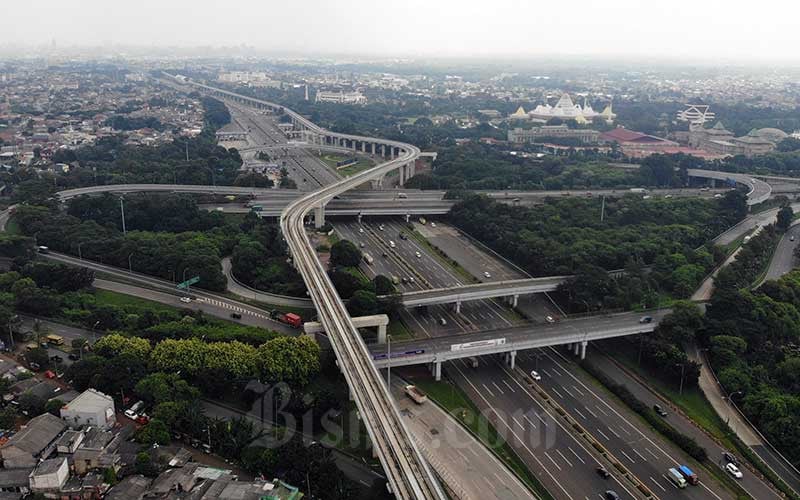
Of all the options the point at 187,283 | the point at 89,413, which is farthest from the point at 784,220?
the point at 89,413

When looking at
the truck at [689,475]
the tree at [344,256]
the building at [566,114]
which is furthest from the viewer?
the building at [566,114]

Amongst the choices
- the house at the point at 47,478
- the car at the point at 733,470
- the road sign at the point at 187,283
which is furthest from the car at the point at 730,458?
the road sign at the point at 187,283

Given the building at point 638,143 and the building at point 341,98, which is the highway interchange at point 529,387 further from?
the building at point 341,98

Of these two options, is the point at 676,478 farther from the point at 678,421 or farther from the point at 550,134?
the point at 550,134

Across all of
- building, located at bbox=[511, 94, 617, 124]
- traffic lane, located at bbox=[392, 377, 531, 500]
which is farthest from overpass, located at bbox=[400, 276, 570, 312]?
building, located at bbox=[511, 94, 617, 124]

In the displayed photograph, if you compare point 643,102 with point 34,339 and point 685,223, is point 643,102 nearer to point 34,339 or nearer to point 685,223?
point 685,223

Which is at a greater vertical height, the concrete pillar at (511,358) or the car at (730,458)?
the concrete pillar at (511,358)
